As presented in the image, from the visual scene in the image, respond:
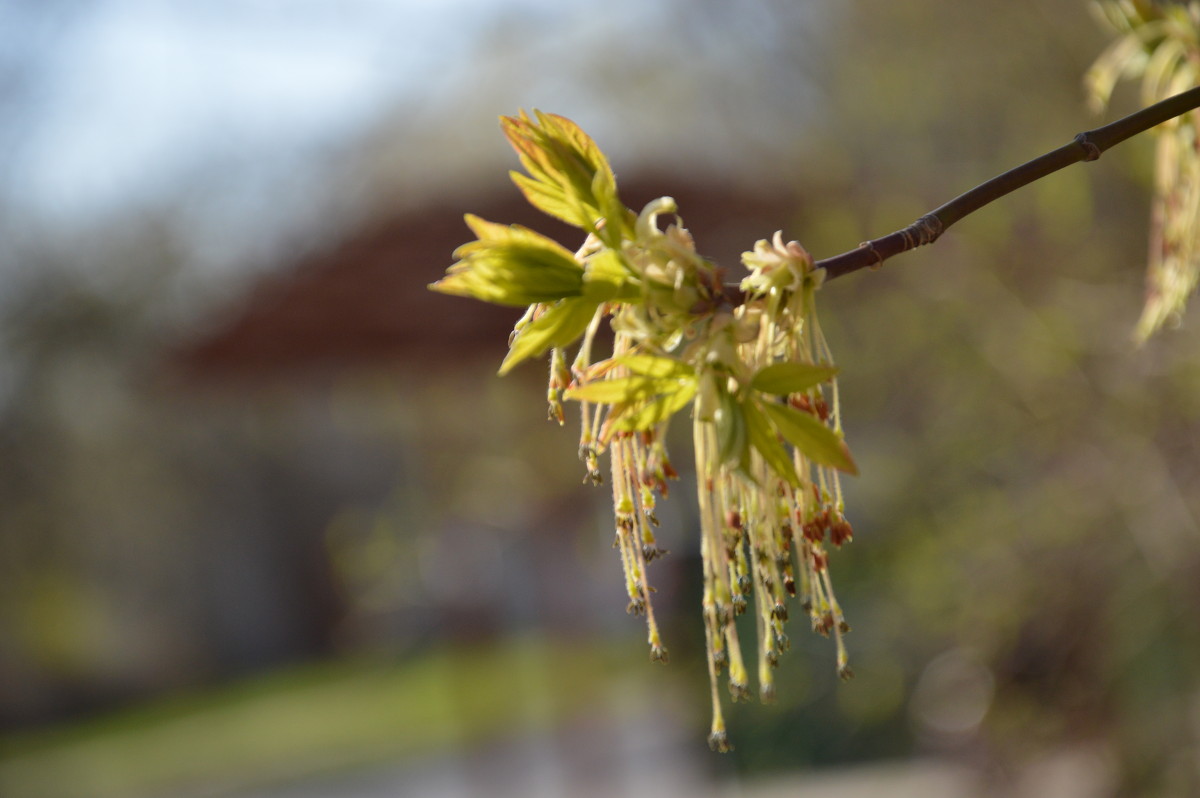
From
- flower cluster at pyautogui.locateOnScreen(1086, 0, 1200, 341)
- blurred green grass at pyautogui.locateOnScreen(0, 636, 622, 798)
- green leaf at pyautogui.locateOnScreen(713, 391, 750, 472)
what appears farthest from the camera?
blurred green grass at pyautogui.locateOnScreen(0, 636, 622, 798)

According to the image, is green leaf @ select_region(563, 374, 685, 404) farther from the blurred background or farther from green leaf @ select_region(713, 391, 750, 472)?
the blurred background

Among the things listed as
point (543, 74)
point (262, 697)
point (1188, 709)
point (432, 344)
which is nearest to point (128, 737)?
point (262, 697)

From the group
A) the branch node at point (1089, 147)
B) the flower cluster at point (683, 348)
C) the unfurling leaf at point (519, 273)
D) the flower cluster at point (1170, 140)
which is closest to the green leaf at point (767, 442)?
the flower cluster at point (683, 348)

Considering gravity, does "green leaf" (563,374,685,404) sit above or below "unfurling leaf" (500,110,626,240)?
below

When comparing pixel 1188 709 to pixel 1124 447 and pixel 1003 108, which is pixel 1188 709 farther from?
pixel 1003 108

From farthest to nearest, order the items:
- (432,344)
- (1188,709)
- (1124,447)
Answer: (432,344) < (1188,709) < (1124,447)

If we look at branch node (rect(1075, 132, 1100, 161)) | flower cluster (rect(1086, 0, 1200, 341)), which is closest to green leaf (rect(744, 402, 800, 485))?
branch node (rect(1075, 132, 1100, 161))

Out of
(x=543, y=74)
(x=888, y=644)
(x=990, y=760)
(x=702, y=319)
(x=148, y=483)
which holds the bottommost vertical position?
(x=990, y=760)

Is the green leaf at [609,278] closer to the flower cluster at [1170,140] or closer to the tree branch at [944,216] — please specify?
the tree branch at [944,216]
